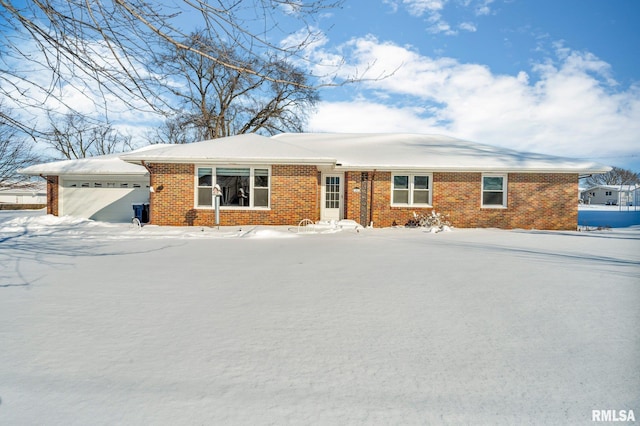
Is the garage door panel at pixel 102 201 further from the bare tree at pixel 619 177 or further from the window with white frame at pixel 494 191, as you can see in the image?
the bare tree at pixel 619 177

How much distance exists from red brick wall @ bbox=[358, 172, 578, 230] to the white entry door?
1.69 m

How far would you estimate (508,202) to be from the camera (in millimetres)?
13484

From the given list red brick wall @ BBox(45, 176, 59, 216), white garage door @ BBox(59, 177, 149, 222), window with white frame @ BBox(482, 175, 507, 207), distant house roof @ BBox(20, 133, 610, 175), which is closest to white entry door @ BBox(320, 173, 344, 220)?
distant house roof @ BBox(20, 133, 610, 175)

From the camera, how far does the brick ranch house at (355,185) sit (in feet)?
41.2

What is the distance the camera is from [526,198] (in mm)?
13438

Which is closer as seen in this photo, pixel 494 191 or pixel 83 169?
pixel 494 191

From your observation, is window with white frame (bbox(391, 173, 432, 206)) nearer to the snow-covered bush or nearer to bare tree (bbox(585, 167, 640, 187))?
the snow-covered bush

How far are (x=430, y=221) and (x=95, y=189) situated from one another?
53.6 ft

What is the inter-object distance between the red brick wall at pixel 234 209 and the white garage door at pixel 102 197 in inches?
211

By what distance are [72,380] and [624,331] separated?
4.47m

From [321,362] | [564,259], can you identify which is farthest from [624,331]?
[564,259]

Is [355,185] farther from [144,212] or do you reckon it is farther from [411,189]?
[144,212]

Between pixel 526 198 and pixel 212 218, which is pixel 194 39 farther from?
pixel 526 198

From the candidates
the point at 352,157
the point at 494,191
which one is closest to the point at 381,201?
the point at 352,157
